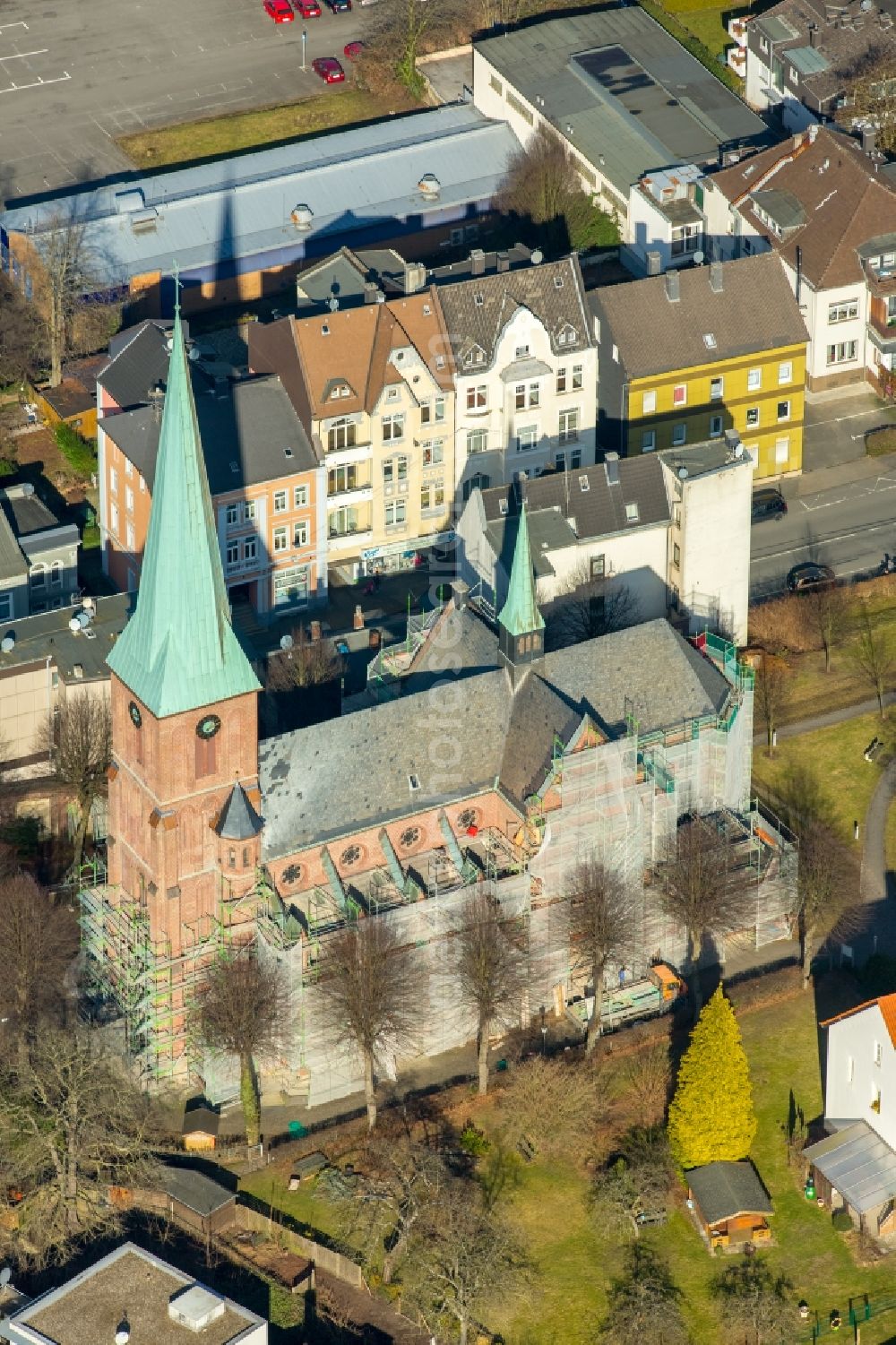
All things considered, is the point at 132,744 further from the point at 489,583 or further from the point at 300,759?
the point at 489,583

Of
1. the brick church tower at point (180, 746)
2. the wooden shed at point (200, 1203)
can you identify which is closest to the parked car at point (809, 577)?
the brick church tower at point (180, 746)

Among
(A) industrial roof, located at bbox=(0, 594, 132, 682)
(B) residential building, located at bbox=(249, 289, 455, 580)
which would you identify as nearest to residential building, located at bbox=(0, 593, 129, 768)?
(A) industrial roof, located at bbox=(0, 594, 132, 682)

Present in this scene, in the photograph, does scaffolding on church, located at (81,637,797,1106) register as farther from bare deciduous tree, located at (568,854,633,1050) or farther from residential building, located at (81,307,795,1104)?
bare deciduous tree, located at (568,854,633,1050)

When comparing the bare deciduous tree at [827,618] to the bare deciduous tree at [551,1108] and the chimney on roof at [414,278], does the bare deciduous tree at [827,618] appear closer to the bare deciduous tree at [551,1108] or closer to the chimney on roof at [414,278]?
the chimney on roof at [414,278]

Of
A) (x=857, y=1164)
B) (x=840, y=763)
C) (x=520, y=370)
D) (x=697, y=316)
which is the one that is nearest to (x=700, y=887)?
(x=857, y=1164)

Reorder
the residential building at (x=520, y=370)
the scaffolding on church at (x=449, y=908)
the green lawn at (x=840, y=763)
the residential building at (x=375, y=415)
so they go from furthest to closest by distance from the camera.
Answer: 1. the residential building at (x=520, y=370)
2. the residential building at (x=375, y=415)
3. the green lawn at (x=840, y=763)
4. the scaffolding on church at (x=449, y=908)

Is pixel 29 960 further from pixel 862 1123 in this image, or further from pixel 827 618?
pixel 827 618
